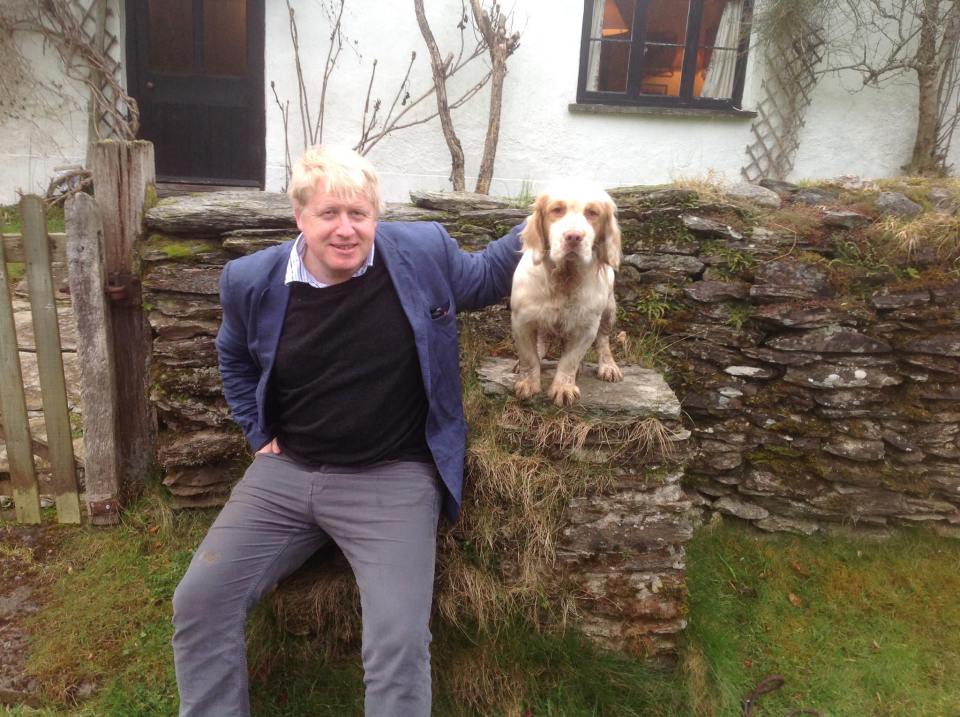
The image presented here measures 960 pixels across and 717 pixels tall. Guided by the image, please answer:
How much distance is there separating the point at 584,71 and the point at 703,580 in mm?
5717

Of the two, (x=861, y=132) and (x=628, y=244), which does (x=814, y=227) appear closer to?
(x=628, y=244)

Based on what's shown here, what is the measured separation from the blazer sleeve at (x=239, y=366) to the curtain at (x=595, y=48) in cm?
598

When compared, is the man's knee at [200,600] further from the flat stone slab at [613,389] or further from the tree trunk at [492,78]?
the tree trunk at [492,78]

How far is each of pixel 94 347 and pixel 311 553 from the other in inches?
61.8

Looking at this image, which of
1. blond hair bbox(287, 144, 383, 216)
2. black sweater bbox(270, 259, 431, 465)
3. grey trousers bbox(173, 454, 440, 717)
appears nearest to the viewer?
grey trousers bbox(173, 454, 440, 717)

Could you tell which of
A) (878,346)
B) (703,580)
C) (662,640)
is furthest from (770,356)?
(662,640)

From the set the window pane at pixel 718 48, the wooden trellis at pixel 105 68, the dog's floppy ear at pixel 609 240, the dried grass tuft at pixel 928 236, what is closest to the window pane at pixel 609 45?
the window pane at pixel 718 48

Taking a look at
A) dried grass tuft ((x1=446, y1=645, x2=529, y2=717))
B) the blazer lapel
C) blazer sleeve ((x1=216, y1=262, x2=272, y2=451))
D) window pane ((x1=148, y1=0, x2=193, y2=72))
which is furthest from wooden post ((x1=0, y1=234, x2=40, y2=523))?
window pane ((x1=148, y1=0, x2=193, y2=72))

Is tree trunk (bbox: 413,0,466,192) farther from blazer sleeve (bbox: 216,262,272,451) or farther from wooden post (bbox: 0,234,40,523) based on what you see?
blazer sleeve (bbox: 216,262,272,451)

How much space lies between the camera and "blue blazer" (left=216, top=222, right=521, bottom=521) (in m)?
2.27

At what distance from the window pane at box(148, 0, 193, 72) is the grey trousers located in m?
6.66

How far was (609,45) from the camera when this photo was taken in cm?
733

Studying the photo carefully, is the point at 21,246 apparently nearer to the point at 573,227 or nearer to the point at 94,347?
the point at 94,347

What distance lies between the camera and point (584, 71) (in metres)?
7.26
